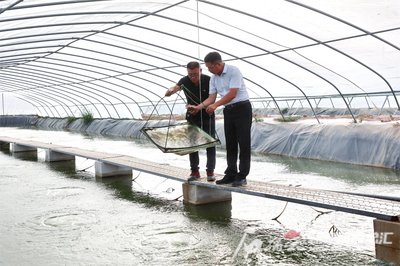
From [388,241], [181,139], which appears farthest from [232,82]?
[388,241]

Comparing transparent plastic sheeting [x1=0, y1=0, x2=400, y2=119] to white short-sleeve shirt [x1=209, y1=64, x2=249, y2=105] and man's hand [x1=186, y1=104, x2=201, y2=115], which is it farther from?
white short-sleeve shirt [x1=209, y1=64, x2=249, y2=105]

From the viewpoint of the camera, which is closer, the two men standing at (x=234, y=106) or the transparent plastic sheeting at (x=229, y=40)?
the two men standing at (x=234, y=106)

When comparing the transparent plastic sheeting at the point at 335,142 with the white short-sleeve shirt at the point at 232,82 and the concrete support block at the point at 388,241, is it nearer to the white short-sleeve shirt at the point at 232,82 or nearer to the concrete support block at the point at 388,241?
the white short-sleeve shirt at the point at 232,82

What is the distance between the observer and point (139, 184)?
815 cm

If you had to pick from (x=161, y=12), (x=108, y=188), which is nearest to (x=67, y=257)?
(x=108, y=188)

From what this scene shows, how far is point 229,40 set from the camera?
1166 cm

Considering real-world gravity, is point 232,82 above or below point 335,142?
above

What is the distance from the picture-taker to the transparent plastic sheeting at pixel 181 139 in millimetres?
5617

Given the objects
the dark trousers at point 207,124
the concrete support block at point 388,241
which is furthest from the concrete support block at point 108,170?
the concrete support block at point 388,241

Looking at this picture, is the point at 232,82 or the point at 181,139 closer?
the point at 232,82

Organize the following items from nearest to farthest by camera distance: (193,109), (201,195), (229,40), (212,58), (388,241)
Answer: (388,241) < (212,58) < (193,109) < (201,195) < (229,40)

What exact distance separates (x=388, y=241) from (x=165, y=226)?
2.54 meters

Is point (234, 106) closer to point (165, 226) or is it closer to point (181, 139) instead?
point (181, 139)

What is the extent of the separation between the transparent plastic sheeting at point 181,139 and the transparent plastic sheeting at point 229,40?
50cm
